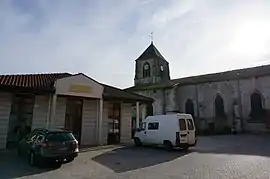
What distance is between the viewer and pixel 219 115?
34031 millimetres

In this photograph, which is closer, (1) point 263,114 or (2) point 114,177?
(2) point 114,177

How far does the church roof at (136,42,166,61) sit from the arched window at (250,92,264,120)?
1975 cm

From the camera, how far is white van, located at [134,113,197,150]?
15531 millimetres

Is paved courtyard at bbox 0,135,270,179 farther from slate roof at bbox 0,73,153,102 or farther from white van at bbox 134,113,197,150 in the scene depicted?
slate roof at bbox 0,73,153,102

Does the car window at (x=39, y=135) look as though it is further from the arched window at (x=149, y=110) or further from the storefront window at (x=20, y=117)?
the arched window at (x=149, y=110)

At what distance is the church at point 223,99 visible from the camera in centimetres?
3031

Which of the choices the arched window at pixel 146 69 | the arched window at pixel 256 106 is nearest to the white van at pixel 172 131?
the arched window at pixel 256 106

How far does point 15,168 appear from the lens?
1014cm

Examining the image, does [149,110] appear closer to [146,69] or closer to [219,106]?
Result: [219,106]

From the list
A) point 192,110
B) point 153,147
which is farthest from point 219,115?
point 153,147

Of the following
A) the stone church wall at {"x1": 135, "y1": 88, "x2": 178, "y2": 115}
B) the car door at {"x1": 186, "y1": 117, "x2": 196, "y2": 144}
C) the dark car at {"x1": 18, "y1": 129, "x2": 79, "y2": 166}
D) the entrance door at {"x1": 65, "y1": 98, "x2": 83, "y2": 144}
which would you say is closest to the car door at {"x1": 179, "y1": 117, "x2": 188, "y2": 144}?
the car door at {"x1": 186, "y1": 117, "x2": 196, "y2": 144}

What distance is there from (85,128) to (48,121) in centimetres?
322

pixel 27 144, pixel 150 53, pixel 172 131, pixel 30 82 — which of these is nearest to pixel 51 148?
pixel 27 144

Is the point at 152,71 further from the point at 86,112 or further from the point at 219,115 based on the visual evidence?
the point at 86,112
